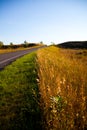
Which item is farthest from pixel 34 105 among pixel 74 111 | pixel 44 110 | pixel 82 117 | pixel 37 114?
pixel 82 117

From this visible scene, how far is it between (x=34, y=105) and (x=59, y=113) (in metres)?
1.57

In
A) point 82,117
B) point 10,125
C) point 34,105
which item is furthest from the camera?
point 34,105

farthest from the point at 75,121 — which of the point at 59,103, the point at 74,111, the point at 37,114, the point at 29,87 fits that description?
the point at 29,87

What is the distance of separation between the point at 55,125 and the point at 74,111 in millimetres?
851

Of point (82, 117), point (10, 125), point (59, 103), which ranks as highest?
point (59, 103)

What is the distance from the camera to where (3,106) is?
5750mm

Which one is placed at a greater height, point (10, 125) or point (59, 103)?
point (59, 103)

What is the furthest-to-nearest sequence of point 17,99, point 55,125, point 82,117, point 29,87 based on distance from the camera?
point 29,87
point 17,99
point 82,117
point 55,125

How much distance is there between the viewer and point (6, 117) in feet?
16.5

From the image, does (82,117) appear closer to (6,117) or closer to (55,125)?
(55,125)

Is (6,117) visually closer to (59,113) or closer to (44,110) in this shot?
(44,110)

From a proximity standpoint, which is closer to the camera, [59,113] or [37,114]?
[59,113]

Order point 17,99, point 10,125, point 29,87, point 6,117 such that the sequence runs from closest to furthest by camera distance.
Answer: point 10,125, point 6,117, point 17,99, point 29,87

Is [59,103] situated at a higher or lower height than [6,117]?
higher
